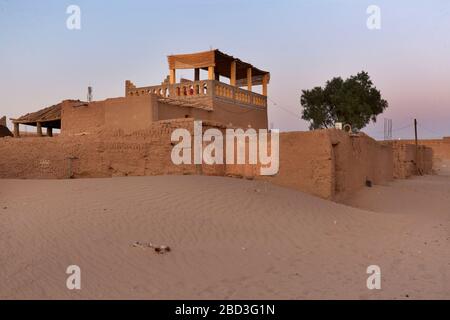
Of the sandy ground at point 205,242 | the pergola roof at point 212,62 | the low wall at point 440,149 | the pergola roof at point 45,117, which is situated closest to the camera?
the sandy ground at point 205,242

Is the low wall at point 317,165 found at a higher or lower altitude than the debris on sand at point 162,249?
higher

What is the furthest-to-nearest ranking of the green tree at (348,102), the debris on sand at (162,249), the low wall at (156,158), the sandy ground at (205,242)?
the green tree at (348,102), the low wall at (156,158), the debris on sand at (162,249), the sandy ground at (205,242)

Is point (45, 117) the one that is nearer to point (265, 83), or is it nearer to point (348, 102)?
point (265, 83)

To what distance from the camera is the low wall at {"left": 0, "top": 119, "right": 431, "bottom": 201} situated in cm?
1015

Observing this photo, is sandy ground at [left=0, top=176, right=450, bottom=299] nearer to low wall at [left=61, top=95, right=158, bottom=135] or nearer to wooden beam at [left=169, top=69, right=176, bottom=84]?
low wall at [left=61, top=95, right=158, bottom=135]

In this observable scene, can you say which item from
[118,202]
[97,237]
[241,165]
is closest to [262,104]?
[241,165]

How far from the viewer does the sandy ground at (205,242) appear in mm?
4617

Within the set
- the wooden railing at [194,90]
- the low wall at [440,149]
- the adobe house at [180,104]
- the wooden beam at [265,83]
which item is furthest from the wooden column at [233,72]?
the low wall at [440,149]

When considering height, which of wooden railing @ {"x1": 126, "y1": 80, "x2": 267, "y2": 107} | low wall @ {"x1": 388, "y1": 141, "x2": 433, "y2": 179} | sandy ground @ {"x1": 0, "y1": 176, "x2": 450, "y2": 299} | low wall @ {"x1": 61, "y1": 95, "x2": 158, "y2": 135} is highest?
wooden railing @ {"x1": 126, "y1": 80, "x2": 267, "y2": 107}

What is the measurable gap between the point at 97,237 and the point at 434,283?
453cm

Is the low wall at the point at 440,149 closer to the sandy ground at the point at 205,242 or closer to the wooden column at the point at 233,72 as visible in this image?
the wooden column at the point at 233,72

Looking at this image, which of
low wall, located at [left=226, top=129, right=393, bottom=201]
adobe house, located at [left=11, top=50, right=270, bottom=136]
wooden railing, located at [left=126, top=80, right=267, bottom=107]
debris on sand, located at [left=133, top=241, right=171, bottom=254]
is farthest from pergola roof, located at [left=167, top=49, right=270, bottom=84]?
debris on sand, located at [left=133, top=241, right=171, bottom=254]

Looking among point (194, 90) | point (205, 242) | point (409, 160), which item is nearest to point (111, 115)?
point (194, 90)
